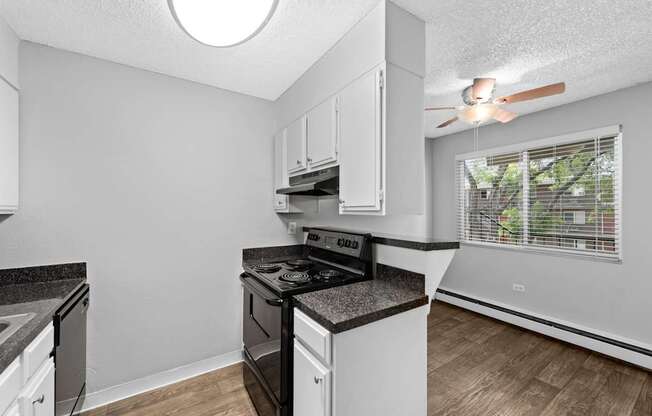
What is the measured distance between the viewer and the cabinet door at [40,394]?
3.35 ft

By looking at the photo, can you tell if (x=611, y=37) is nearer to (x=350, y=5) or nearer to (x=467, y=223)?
(x=350, y=5)

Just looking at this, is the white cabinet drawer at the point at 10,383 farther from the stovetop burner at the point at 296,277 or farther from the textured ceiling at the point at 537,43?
the textured ceiling at the point at 537,43

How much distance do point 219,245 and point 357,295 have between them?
1.38 metres

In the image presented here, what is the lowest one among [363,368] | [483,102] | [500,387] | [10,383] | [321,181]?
[500,387]

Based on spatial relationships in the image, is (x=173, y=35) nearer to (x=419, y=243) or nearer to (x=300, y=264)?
(x=300, y=264)

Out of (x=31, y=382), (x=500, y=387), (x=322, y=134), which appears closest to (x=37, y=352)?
(x=31, y=382)

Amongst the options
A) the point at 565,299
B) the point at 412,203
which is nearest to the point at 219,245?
the point at 412,203

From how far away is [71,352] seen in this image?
4.88 ft

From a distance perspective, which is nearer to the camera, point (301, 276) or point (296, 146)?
point (301, 276)

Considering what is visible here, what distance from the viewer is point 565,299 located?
277cm

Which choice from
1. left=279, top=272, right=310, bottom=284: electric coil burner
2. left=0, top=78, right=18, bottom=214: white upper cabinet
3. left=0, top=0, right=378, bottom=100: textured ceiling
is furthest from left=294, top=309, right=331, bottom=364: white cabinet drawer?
left=0, top=78, right=18, bottom=214: white upper cabinet

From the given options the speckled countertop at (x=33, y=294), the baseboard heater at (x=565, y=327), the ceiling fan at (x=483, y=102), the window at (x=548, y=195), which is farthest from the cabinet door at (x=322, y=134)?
the baseboard heater at (x=565, y=327)

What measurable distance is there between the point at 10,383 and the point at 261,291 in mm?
1022

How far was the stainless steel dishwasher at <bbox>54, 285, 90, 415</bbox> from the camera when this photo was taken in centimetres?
132
